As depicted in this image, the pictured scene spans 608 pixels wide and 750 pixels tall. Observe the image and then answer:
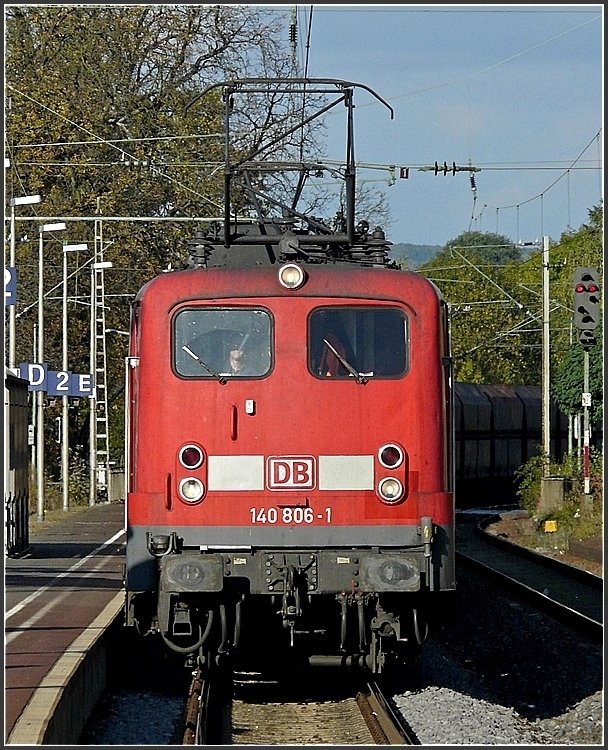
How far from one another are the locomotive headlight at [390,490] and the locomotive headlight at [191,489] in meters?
1.19

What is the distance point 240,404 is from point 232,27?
34.1m

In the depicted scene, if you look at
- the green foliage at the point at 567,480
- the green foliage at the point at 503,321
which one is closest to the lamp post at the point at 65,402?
the green foliage at the point at 567,480

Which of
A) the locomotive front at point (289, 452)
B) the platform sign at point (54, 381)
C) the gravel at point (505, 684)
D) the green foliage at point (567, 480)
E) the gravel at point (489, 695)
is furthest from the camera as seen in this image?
the green foliage at point (567, 480)

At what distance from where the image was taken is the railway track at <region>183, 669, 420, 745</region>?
9.50 m

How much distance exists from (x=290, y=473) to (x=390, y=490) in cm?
68

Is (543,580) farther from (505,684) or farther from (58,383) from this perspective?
(58,383)

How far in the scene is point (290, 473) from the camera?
9.62 meters

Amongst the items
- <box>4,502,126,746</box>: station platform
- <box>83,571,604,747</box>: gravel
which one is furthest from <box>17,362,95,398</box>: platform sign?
<box>83,571,604,747</box>: gravel

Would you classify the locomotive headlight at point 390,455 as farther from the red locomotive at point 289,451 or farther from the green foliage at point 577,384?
the green foliage at point 577,384

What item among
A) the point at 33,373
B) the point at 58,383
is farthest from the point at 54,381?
the point at 33,373

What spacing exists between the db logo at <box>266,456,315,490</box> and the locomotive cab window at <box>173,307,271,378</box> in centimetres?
72

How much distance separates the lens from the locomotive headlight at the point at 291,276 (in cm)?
986

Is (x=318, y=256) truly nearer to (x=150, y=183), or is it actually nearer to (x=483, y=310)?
(x=150, y=183)

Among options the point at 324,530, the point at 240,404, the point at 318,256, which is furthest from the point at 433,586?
the point at 318,256
